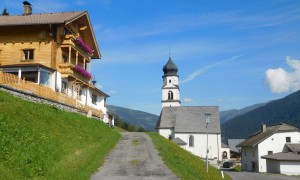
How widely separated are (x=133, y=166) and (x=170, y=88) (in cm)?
6834

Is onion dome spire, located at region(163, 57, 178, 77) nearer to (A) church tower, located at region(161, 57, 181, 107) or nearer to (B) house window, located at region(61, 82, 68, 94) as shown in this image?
(A) church tower, located at region(161, 57, 181, 107)

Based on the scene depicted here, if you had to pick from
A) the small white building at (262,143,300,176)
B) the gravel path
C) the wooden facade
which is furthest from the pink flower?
the small white building at (262,143,300,176)

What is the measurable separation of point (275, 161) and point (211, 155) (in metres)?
20.0

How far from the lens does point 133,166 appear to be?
20.7 meters

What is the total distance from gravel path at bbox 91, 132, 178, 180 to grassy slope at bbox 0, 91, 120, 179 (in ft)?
2.31

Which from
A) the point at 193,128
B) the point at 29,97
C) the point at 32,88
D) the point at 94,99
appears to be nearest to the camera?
the point at 29,97

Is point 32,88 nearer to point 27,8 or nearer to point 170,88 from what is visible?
point 27,8

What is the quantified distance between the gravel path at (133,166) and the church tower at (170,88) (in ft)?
196

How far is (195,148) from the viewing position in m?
75.1

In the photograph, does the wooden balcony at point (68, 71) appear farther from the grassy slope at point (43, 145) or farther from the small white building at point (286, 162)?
the small white building at point (286, 162)

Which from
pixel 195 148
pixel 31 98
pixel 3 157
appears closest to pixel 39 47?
pixel 31 98

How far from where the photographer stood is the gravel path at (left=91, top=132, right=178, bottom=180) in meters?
18.3

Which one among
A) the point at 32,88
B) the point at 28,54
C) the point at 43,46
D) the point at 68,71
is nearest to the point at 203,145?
the point at 68,71

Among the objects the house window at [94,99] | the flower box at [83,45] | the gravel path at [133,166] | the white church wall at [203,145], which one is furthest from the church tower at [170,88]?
the gravel path at [133,166]
